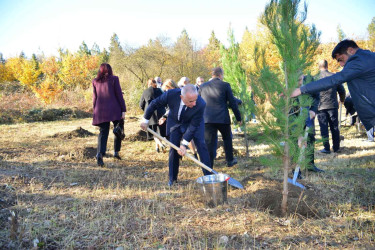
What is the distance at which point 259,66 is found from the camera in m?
3.57

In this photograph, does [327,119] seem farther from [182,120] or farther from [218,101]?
[182,120]

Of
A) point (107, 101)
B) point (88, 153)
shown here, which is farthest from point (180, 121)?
point (88, 153)

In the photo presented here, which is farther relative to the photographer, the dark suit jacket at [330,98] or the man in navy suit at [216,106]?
the dark suit jacket at [330,98]

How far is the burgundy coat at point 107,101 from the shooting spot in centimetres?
587

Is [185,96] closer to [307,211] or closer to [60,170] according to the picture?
[307,211]

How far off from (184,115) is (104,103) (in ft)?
7.40

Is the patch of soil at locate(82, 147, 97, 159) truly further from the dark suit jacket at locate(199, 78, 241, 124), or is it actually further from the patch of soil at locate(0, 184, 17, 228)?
the dark suit jacket at locate(199, 78, 241, 124)

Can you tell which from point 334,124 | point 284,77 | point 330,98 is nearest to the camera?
point 284,77

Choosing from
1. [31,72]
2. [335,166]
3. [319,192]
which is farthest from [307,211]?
[31,72]

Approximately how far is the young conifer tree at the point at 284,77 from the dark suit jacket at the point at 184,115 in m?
1.14

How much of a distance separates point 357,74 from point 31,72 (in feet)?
126

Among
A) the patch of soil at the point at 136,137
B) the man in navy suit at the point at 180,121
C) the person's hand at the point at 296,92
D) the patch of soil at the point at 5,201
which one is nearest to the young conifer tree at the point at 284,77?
the person's hand at the point at 296,92

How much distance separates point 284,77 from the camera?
3477 millimetres

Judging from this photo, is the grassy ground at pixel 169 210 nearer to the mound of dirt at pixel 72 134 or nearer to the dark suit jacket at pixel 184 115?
the dark suit jacket at pixel 184 115
